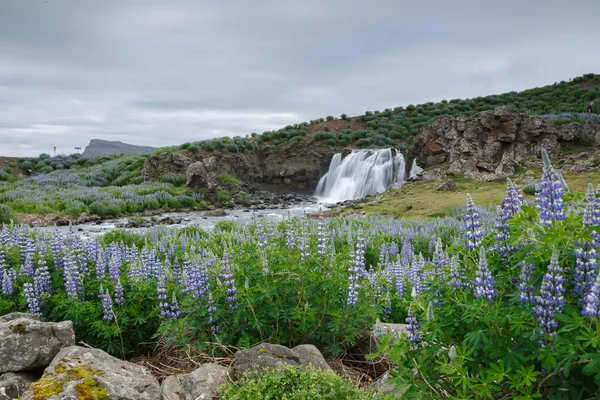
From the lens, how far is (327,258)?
4879 millimetres

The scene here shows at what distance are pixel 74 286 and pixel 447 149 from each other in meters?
22.1

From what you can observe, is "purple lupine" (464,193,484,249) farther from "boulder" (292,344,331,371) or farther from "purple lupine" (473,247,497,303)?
"boulder" (292,344,331,371)

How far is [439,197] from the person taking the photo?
18.3m

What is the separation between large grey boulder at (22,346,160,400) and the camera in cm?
353

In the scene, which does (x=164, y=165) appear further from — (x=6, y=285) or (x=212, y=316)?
(x=212, y=316)

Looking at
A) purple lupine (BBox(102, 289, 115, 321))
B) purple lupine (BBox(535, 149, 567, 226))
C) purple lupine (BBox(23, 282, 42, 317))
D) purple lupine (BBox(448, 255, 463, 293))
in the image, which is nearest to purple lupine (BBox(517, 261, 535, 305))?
purple lupine (BBox(535, 149, 567, 226))

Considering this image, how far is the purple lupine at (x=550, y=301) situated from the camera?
2.53 m

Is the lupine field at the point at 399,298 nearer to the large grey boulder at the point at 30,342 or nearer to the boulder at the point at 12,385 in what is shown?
the large grey boulder at the point at 30,342

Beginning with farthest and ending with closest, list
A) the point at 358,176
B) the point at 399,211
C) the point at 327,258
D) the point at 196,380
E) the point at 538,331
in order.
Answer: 1. the point at 358,176
2. the point at 399,211
3. the point at 327,258
4. the point at 196,380
5. the point at 538,331

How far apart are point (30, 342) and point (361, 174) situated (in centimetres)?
2607

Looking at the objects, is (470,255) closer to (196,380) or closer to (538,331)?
(538,331)

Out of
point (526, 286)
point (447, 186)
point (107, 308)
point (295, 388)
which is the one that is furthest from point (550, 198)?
point (447, 186)

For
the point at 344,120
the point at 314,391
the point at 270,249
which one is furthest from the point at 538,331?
the point at 344,120

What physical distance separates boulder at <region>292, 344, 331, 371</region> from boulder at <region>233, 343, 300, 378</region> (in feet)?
0.33
